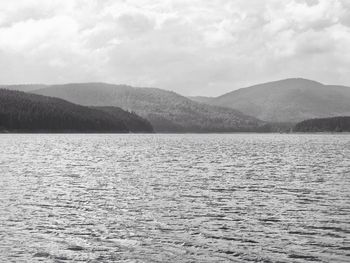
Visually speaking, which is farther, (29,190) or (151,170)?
(151,170)

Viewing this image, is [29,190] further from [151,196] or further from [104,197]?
[151,196]

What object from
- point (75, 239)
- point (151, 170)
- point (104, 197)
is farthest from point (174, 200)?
point (151, 170)

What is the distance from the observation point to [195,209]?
36.1m

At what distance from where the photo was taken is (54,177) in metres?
58.2

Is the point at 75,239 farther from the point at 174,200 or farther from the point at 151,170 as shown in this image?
the point at 151,170

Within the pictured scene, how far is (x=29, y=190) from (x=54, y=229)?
17.9m

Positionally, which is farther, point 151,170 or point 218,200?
point 151,170

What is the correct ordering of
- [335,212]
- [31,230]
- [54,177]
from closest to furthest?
[31,230] → [335,212] → [54,177]

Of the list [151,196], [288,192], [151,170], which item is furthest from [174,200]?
[151,170]

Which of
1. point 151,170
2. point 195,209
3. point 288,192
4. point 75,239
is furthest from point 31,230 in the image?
point 151,170

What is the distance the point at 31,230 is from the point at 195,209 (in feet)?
40.0

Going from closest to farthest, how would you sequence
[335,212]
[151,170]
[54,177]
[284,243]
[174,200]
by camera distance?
1. [284,243]
2. [335,212]
3. [174,200]
4. [54,177]
5. [151,170]

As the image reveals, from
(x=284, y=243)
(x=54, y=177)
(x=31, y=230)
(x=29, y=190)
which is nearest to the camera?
(x=284, y=243)

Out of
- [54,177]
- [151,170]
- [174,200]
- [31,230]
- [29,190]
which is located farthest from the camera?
[151,170]
